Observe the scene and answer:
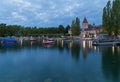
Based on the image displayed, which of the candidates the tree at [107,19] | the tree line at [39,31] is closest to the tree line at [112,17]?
the tree at [107,19]

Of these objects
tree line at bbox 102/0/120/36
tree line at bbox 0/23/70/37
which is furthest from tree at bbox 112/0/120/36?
tree line at bbox 0/23/70/37

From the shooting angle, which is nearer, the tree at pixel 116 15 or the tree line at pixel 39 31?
the tree at pixel 116 15

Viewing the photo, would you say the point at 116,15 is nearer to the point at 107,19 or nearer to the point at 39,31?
the point at 107,19

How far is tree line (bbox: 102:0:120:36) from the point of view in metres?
49.6

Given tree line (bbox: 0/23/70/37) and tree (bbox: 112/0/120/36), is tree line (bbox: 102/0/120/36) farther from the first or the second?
tree line (bbox: 0/23/70/37)

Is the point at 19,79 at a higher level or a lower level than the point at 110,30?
lower

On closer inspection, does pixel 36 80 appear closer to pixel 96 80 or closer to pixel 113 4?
pixel 96 80

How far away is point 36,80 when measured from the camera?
535 inches

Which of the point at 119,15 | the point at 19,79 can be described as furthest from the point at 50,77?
the point at 119,15

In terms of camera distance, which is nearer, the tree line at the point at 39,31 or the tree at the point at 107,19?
the tree at the point at 107,19

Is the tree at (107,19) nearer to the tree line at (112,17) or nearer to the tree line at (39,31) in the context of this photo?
the tree line at (112,17)

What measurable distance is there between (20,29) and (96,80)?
5124 inches

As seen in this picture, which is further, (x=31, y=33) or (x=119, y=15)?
(x=31, y=33)

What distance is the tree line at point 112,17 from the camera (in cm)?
4956
